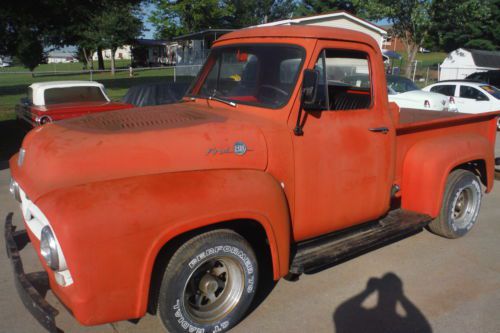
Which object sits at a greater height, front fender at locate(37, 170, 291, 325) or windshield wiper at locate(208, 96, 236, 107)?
windshield wiper at locate(208, 96, 236, 107)

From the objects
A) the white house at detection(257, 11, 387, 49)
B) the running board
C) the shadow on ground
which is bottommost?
the shadow on ground

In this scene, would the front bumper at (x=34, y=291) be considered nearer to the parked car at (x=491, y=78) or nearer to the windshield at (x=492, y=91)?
the windshield at (x=492, y=91)

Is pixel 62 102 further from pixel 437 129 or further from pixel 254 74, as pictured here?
pixel 437 129

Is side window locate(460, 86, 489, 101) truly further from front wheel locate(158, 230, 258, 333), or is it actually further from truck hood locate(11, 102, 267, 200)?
front wheel locate(158, 230, 258, 333)

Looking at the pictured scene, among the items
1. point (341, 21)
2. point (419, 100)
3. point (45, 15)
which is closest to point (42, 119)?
point (45, 15)

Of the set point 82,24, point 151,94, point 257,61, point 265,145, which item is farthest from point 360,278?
point 82,24

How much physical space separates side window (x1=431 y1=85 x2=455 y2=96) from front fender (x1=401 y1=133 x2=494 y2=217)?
38.2 ft

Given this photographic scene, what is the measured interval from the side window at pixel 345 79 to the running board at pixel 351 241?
117 cm

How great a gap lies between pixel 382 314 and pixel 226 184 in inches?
69.2

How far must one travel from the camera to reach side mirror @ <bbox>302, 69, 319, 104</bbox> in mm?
3174

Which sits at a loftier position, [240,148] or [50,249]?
[240,148]

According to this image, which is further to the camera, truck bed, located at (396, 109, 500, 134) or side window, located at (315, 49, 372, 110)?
truck bed, located at (396, 109, 500, 134)

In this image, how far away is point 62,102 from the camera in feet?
31.4

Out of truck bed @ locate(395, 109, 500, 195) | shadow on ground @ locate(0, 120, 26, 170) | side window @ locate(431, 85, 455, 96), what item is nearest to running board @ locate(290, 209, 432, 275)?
truck bed @ locate(395, 109, 500, 195)
